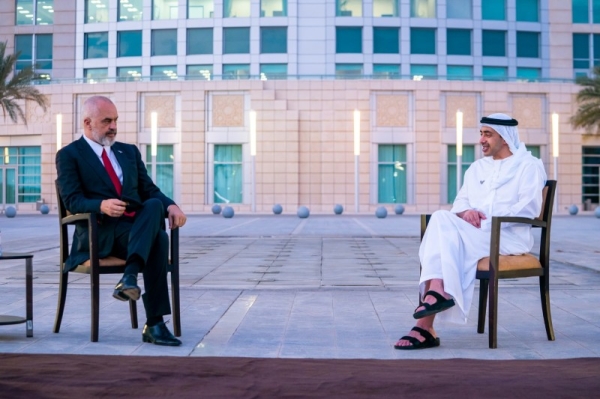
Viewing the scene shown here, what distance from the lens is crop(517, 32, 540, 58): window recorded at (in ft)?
153

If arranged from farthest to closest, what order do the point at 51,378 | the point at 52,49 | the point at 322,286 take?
the point at 52,49 < the point at 322,286 < the point at 51,378

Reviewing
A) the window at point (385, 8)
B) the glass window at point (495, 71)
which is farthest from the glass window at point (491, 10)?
the window at point (385, 8)

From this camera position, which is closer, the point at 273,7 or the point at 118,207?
the point at 118,207

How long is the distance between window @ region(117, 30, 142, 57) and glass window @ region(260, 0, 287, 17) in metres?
7.31

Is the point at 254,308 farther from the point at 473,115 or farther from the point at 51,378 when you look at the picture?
the point at 473,115

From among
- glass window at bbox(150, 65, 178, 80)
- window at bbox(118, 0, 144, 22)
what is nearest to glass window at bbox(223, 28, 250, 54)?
glass window at bbox(150, 65, 178, 80)

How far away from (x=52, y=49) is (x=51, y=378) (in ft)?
156

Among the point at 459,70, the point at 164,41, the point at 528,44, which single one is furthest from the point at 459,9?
the point at 164,41

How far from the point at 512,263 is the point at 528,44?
1734 inches

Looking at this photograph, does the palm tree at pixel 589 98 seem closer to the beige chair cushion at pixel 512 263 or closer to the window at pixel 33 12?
the window at pixel 33 12

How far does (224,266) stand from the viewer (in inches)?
453

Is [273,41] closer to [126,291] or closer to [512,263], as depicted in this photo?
[512,263]

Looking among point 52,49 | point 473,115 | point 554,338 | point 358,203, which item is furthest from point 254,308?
point 52,49

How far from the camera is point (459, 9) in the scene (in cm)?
4628
